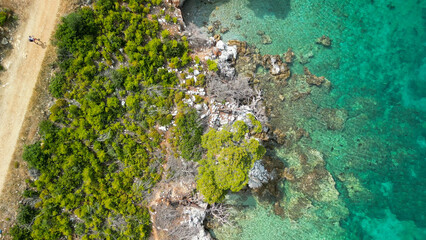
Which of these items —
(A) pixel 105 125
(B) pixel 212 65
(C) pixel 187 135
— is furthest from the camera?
(B) pixel 212 65

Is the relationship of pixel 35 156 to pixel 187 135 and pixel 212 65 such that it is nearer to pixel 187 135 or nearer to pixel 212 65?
pixel 187 135

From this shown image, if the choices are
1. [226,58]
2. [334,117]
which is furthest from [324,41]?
[226,58]

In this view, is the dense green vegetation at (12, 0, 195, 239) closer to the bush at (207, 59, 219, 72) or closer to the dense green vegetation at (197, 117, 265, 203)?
the dense green vegetation at (197, 117, 265, 203)

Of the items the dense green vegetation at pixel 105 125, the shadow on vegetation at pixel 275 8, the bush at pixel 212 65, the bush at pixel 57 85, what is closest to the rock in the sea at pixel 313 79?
the shadow on vegetation at pixel 275 8

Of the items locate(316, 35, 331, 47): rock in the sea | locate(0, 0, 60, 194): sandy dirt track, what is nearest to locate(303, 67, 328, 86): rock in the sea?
locate(316, 35, 331, 47): rock in the sea

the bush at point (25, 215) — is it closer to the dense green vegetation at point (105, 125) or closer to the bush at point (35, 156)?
the dense green vegetation at point (105, 125)
